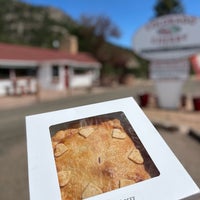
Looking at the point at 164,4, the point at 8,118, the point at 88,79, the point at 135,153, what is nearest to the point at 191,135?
the point at 135,153

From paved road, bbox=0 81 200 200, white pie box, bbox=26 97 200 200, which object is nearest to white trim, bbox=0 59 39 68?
paved road, bbox=0 81 200 200

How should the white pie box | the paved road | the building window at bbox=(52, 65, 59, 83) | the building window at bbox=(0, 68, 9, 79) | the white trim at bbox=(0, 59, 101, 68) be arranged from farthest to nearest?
the building window at bbox=(52, 65, 59, 83)
the white trim at bbox=(0, 59, 101, 68)
the building window at bbox=(0, 68, 9, 79)
the paved road
the white pie box

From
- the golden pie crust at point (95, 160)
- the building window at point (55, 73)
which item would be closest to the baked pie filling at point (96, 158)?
the golden pie crust at point (95, 160)

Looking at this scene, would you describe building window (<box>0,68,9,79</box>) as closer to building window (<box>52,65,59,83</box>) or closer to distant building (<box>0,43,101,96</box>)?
distant building (<box>0,43,101,96</box>)

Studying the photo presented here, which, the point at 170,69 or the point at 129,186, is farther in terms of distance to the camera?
the point at 170,69

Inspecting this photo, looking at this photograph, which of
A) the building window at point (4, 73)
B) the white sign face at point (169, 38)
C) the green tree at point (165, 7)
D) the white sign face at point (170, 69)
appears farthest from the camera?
Result: the green tree at point (165, 7)

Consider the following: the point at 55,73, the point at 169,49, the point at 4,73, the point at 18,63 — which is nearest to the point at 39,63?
the point at 55,73

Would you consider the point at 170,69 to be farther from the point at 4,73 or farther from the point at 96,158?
the point at 4,73

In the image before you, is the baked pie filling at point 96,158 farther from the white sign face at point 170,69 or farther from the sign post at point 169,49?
the white sign face at point 170,69
